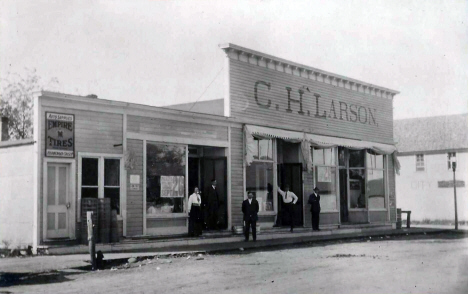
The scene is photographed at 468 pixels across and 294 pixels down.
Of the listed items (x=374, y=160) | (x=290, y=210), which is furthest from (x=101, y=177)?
(x=374, y=160)

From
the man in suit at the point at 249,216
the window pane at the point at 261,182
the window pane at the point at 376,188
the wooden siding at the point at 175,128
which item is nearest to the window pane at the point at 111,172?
the wooden siding at the point at 175,128

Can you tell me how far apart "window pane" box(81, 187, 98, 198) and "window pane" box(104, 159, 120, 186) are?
433 mm

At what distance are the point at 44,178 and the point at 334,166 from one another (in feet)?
47.0

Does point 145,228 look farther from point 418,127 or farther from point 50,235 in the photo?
Answer: point 418,127

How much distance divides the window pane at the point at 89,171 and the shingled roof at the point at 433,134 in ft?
106

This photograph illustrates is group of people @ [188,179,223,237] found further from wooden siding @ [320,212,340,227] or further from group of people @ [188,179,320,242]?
wooden siding @ [320,212,340,227]

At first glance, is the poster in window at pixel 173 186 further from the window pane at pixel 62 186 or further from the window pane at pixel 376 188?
the window pane at pixel 376 188

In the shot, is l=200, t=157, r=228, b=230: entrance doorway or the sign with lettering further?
l=200, t=157, r=228, b=230: entrance doorway

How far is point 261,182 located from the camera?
76.4ft

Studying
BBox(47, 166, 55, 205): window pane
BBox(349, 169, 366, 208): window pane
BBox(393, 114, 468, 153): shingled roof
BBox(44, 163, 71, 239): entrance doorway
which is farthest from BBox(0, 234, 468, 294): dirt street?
BBox(393, 114, 468, 153): shingled roof

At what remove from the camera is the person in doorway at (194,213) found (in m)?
19.3

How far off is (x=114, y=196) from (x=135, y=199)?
74 cm

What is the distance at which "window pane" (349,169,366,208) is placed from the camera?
93.2 feet

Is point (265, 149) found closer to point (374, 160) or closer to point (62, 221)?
point (374, 160)
